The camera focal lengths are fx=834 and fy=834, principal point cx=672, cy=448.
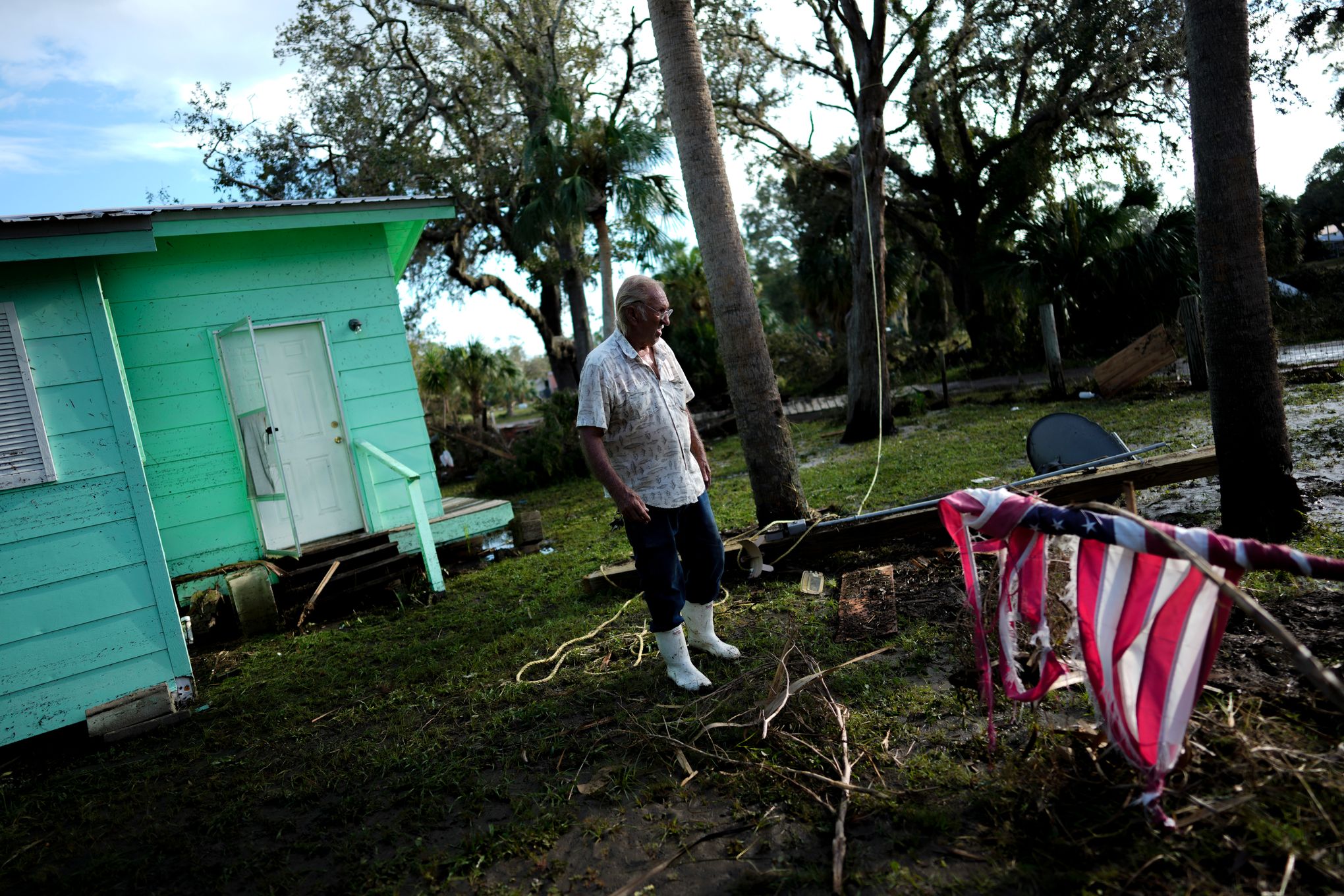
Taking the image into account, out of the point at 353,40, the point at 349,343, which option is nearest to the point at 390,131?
the point at 353,40

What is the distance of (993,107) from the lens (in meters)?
20.2

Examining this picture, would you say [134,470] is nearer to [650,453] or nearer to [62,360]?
[62,360]

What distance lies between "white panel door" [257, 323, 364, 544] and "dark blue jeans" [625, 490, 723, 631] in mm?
5381

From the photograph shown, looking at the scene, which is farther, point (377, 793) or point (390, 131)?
point (390, 131)

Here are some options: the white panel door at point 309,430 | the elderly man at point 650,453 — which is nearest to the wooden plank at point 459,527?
the white panel door at point 309,430

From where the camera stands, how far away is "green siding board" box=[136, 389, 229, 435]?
759cm

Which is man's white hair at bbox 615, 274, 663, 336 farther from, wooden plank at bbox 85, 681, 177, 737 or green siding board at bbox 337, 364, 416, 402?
green siding board at bbox 337, 364, 416, 402

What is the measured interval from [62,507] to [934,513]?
18.0ft

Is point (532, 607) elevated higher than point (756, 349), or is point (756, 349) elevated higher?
point (756, 349)

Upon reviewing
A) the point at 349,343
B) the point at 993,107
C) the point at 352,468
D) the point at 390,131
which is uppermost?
the point at 390,131

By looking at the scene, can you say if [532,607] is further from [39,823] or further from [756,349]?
[39,823]

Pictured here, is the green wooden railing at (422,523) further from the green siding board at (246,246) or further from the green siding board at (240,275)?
the green siding board at (246,246)

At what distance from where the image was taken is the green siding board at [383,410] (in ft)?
28.0

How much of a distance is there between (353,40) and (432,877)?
21.7 meters
